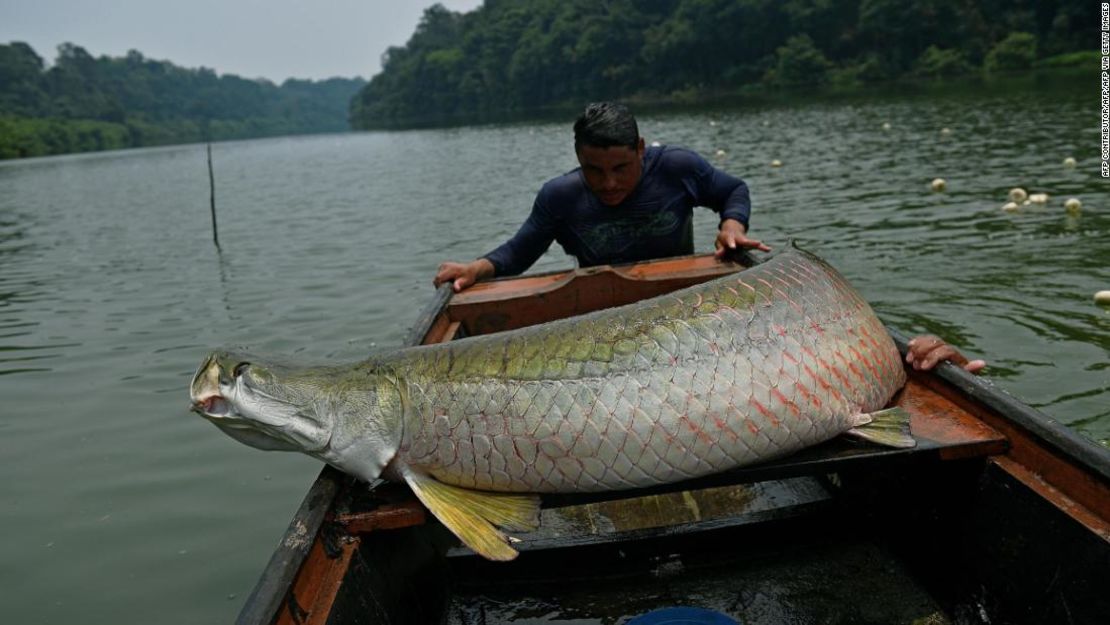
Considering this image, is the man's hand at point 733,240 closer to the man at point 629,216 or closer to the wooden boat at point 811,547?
the man at point 629,216

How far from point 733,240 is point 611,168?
1.02 m

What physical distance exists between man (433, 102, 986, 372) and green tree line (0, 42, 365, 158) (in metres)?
73.9

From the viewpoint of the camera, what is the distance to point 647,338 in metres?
2.63

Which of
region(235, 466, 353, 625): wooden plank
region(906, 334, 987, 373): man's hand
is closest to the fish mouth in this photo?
region(235, 466, 353, 625): wooden plank

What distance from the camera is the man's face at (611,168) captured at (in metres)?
4.49

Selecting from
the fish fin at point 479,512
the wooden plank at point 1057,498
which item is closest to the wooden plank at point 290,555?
the fish fin at point 479,512

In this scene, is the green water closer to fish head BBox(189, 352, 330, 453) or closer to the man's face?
fish head BBox(189, 352, 330, 453)

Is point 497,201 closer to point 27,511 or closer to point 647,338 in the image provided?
point 27,511

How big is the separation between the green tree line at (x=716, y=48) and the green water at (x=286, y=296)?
86.4 ft

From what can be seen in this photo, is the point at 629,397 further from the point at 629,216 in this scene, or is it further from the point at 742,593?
the point at 629,216

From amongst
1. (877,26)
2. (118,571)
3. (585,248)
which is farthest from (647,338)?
(877,26)

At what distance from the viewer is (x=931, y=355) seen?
10.3 feet

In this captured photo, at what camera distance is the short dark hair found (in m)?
4.38

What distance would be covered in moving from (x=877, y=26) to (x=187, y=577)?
5903 cm
